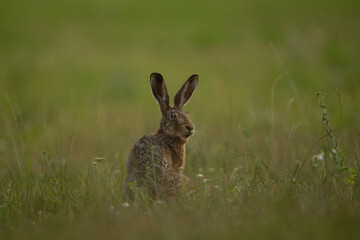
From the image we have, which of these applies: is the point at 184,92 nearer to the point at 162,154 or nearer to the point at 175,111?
the point at 175,111

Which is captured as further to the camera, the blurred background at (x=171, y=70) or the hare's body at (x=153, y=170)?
the blurred background at (x=171, y=70)

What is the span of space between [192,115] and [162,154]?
12.9ft

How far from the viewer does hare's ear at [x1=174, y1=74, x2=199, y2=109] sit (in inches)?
211

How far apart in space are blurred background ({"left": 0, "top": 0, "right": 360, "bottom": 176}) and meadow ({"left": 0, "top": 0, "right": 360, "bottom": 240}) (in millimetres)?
63

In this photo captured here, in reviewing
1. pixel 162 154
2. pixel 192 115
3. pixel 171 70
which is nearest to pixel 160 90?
pixel 162 154

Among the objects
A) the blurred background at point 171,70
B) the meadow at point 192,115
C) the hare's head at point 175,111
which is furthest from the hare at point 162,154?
the blurred background at point 171,70

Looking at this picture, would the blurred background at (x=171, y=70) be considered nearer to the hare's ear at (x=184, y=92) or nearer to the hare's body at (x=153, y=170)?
the hare's ear at (x=184, y=92)

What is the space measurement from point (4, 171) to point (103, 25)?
60.1ft

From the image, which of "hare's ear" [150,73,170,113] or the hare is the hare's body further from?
"hare's ear" [150,73,170,113]

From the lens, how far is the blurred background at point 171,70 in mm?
7763

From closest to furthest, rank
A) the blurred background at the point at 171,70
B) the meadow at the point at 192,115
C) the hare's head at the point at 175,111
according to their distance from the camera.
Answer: the meadow at the point at 192,115 → the hare's head at the point at 175,111 → the blurred background at the point at 171,70

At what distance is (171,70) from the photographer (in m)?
15.1

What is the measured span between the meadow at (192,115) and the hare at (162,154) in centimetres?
20

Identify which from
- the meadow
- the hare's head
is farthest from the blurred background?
the hare's head
